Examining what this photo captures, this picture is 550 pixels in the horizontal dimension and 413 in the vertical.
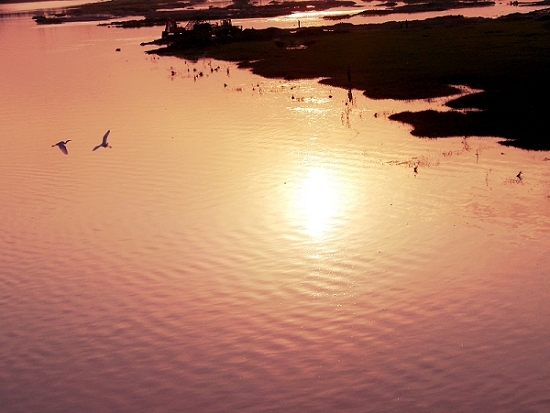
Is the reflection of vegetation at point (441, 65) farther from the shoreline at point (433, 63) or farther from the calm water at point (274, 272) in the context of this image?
the calm water at point (274, 272)

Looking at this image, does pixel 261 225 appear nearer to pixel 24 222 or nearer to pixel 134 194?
pixel 134 194

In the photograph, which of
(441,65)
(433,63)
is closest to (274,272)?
(441,65)

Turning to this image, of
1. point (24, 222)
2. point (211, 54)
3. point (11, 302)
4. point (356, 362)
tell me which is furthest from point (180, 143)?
point (211, 54)

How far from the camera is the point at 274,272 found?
14.9m

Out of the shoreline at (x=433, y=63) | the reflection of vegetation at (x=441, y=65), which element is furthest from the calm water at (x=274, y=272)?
the reflection of vegetation at (x=441, y=65)

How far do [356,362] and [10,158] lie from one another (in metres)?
18.4

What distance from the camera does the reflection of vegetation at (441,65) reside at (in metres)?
27.1

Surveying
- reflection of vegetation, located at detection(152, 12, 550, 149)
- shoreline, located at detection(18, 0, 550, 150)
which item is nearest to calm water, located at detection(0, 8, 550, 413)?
shoreline, located at detection(18, 0, 550, 150)

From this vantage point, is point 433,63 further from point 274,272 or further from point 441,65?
point 274,272

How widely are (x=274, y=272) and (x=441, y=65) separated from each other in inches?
1086

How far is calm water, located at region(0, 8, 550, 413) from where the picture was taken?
1106cm

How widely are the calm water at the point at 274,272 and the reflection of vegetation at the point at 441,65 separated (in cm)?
243

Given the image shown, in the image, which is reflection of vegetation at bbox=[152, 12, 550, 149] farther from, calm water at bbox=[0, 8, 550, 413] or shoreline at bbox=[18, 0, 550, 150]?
calm water at bbox=[0, 8, 550, 413]

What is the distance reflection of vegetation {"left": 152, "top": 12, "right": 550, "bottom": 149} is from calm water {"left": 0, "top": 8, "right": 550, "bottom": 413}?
243 cm
